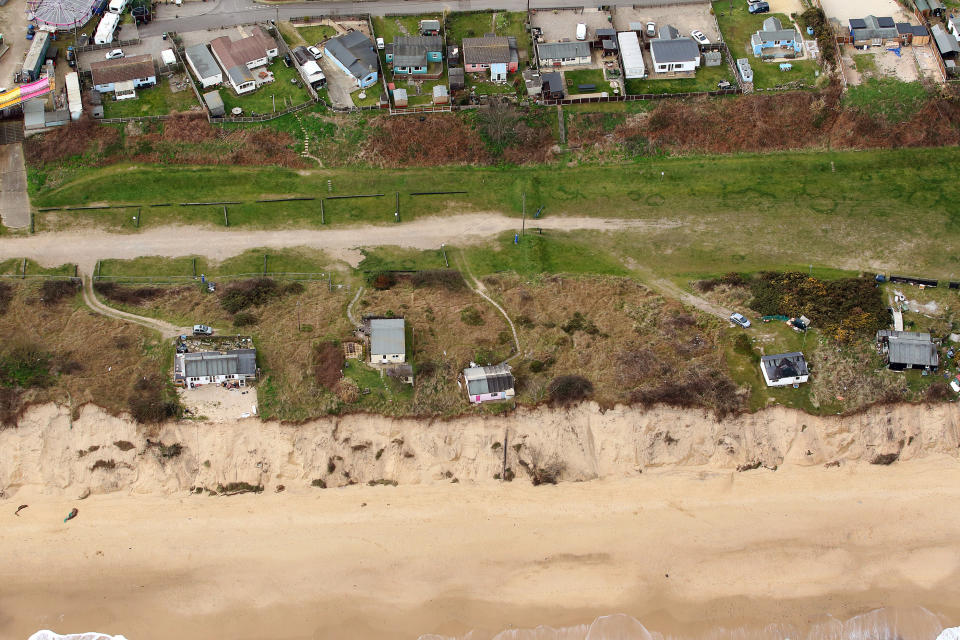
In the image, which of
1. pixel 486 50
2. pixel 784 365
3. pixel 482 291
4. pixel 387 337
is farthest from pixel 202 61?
pixel 784 365

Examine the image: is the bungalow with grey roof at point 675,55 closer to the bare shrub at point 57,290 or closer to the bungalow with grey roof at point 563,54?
the bungalow with grey roof at point 563,54

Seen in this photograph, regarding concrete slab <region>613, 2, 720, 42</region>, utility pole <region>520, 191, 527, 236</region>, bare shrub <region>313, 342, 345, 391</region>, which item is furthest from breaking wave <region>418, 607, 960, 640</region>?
concrete slab <region>613, 2, 720, 42</region>

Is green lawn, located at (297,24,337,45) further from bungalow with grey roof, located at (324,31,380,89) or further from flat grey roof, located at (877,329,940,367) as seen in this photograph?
flat grey roof, located at (877,329,940,367)

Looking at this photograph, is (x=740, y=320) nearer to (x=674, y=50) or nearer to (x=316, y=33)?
(x=674, y=50)

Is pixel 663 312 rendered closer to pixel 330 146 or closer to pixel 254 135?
pixel 330 146

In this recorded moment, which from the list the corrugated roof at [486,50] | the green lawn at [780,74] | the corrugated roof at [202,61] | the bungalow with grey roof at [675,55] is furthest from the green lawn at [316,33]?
the green lawn at [780,74]

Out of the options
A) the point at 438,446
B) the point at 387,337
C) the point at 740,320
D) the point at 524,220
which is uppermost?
the point at 524,220

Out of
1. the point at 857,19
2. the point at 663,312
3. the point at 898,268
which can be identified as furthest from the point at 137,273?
the point at 857,19
